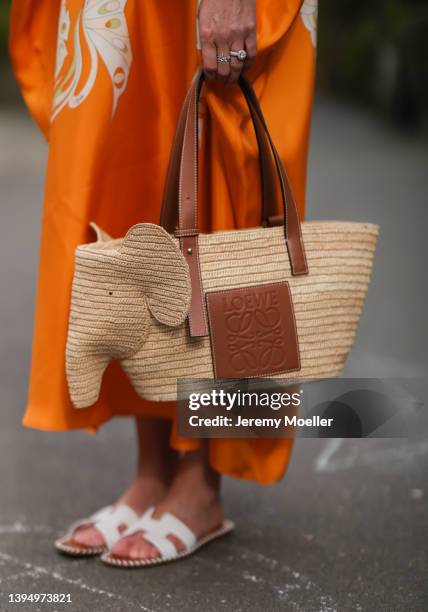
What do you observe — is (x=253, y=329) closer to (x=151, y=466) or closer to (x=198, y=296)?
(x=198, y=296)

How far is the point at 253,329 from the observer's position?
5.15 ft

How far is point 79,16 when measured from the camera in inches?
66.1

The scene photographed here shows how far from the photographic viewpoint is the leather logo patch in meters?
1.56

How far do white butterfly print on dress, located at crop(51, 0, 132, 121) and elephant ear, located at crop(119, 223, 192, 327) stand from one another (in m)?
0.31

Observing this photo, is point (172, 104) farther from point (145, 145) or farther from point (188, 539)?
point (188, 539)

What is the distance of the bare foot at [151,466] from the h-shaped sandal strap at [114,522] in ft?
0.06

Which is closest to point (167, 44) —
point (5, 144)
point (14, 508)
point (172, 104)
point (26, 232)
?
point (172, 104)

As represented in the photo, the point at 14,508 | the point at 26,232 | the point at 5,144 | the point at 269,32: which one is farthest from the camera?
the point at 5,144

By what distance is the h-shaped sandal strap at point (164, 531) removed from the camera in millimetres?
1770

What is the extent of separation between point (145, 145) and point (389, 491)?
2.95 feet

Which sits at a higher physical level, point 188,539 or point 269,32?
point 269,32

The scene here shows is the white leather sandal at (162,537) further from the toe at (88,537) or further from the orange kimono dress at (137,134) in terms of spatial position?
the orange kimono dress at (137,134)

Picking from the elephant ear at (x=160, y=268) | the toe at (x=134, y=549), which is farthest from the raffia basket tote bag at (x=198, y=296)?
the toe at (x=134, y=549)

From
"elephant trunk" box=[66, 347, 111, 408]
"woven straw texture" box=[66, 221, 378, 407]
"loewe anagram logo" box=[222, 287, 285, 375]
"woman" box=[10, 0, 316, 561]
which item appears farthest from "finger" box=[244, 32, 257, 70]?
"elephant trunk" box=[66, 347, 111, 408]
